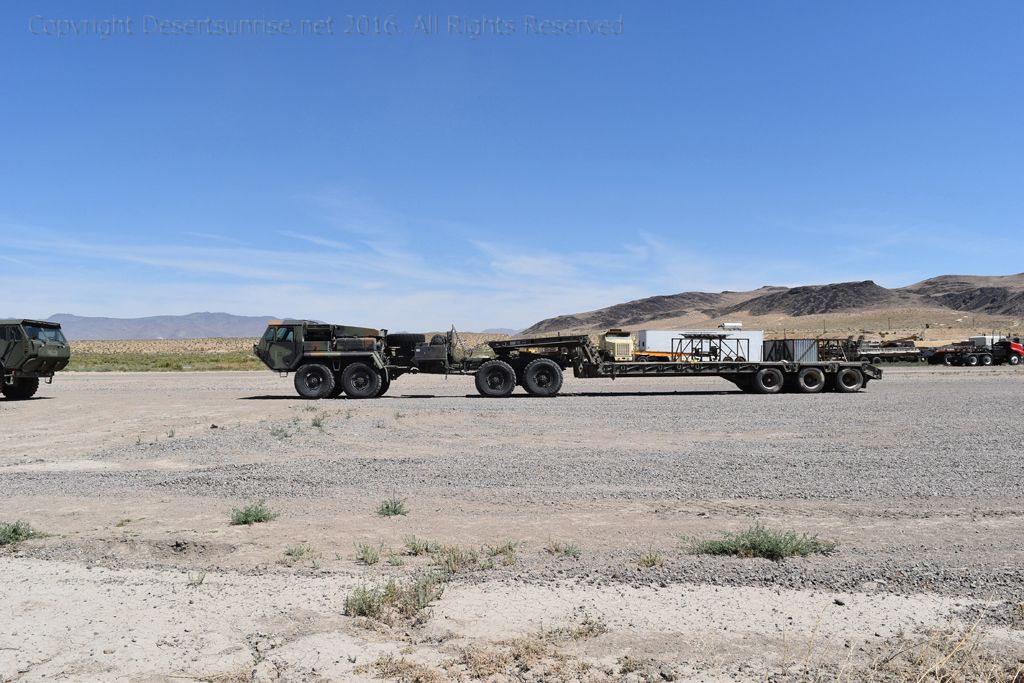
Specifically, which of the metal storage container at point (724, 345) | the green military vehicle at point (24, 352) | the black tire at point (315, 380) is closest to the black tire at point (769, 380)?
the metal storage container at point (724, 345)

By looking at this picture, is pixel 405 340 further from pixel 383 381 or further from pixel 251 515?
pixel 251 515

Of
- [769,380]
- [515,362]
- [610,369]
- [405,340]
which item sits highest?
[405,340]

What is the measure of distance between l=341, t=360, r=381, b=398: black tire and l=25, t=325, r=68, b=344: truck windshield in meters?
9.21

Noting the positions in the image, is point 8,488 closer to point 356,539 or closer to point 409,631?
point 356,539

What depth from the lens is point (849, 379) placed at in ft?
83.7

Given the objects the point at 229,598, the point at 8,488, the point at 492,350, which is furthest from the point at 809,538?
the point at 492,350

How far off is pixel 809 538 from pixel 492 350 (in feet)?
61.6

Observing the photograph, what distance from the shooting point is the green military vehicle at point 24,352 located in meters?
22.5

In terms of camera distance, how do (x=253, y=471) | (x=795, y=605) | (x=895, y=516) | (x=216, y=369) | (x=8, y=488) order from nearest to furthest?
(x=795, y=605) → (x=895, y=516) → (x=8, y=488) → (x=253, y=471) → (x=216, y=369)

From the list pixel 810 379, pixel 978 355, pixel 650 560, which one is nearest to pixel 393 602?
pixel 650 560

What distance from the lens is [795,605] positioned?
5.21 meters

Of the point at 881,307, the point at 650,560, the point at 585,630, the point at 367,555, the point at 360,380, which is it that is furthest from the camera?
the point at 881,307

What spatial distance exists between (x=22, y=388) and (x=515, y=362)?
15678mm

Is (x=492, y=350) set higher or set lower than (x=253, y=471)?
higher
